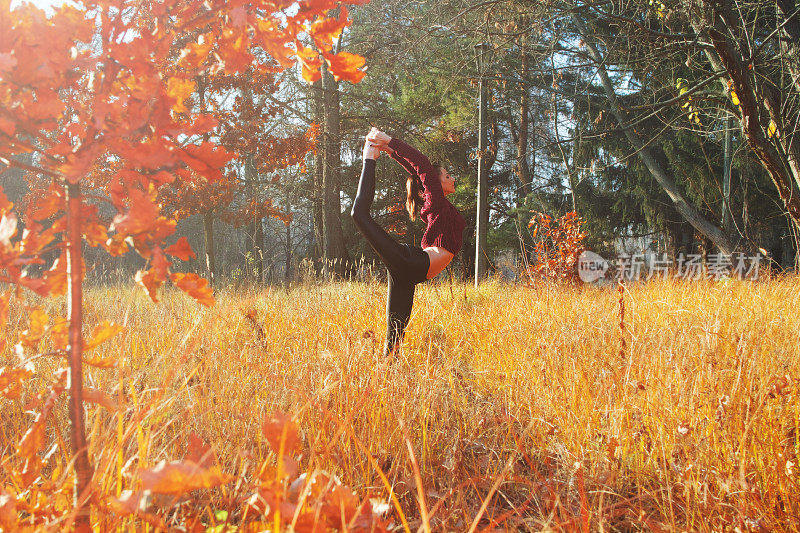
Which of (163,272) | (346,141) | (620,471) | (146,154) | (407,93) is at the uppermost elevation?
(407,93)

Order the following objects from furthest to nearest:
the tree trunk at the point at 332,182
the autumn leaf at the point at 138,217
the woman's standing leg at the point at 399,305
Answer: the tree trunk at the point at 332,182 < the woman's standing leg at the point at 399,305 < the autumn leaf at the point at 138,217

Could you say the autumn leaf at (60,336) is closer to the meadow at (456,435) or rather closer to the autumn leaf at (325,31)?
the meadow at (456,435)

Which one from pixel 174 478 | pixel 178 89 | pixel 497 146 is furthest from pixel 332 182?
pixel 174 478

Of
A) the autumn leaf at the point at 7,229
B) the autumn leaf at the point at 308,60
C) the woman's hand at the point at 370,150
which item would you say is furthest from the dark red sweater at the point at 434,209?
the autumn leaf at the point at 7,229

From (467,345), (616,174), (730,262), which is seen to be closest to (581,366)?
(467,345)

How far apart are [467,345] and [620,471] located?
1745 mm

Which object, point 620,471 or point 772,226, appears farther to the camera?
point 772,226

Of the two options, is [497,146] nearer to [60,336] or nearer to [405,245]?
[405,245]

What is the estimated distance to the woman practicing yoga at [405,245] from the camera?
2893 mm

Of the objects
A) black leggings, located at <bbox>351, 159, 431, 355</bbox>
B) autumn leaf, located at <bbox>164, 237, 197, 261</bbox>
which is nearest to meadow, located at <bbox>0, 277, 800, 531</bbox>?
black leggings, located at <bbox>351, 159, 431, 355</bbox>

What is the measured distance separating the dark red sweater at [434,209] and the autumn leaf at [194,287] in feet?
7.07

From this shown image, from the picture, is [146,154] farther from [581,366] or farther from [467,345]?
[467,345]

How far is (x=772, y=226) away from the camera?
988cm

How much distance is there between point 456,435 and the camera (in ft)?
6.59
